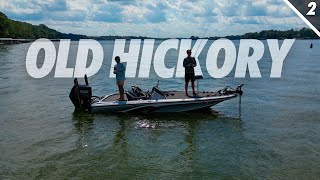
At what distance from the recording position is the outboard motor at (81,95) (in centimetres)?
1767

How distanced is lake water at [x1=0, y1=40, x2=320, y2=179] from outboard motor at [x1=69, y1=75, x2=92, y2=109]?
0.51 meters

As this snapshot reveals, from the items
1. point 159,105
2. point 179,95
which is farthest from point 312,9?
point 179,95

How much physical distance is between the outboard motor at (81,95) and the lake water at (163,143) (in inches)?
20.1

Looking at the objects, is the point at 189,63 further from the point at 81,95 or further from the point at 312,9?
the point at 312,9

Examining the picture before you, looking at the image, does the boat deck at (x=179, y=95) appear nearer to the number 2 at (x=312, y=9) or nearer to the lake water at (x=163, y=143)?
the lake water at (x=163, y=143)

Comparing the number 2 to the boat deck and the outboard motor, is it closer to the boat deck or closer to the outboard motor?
the boat deck

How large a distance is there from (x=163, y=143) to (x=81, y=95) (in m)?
6.09

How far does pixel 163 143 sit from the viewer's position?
13.3 m

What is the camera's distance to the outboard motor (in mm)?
17672

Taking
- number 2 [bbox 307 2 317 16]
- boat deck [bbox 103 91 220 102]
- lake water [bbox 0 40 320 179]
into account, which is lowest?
lake water [bbox 0 40 320 179]

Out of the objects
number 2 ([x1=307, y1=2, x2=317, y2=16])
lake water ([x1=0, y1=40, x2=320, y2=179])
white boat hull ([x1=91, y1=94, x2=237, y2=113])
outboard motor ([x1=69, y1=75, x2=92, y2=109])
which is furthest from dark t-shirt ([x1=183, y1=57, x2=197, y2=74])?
number 2 ([x1=307, y1=2, x2=317, y2=16])

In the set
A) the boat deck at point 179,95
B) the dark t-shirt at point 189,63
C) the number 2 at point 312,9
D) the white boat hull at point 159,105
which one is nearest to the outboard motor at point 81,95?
the white boat hull at point 159,105

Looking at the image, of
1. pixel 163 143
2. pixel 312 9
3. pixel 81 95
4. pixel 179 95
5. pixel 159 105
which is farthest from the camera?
pixel 179 95

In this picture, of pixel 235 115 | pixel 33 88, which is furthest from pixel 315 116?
pixel 33 88
